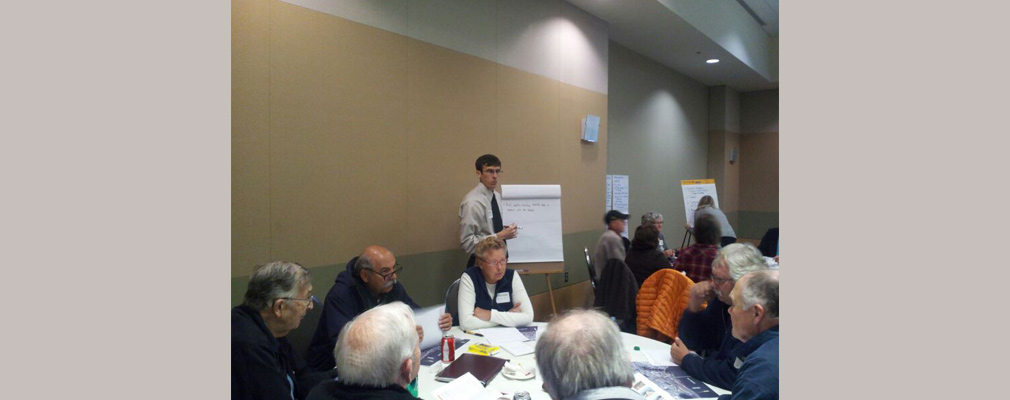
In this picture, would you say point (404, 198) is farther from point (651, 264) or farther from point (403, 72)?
point (651, 264)

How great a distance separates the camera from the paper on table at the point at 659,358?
216 centimetres

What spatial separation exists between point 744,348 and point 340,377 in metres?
1.35

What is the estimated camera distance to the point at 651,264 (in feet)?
12.0

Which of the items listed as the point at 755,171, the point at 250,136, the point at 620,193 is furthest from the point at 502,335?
the point at 755,171

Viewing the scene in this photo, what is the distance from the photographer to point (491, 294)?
114 inches

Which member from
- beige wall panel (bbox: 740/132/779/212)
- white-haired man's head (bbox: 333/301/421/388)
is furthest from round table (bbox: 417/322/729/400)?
beige wall panel (bbox: 740/132/779/212)

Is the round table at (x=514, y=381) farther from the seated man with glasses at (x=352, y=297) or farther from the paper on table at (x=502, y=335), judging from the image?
the seated man with glasses at (x=352, y=297)

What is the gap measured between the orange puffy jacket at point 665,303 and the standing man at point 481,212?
114 centimetres

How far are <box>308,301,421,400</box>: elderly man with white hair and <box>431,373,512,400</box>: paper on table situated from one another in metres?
0.34

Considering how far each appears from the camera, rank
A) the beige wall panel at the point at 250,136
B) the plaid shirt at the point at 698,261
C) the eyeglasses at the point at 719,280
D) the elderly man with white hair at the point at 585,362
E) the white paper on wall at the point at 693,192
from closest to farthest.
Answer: the elderly man with white hair at the point at 585,362 < the eyeglasses at the point at 719,280 < the beige wall panel at the point at 250,136 < the plaid shirt at the point at 698,261 < the white paper on wall at the point at 693,192

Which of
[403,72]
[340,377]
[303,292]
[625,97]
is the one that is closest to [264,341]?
[303,292]

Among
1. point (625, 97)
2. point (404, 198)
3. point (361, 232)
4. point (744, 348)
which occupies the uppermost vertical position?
point (625, 97)

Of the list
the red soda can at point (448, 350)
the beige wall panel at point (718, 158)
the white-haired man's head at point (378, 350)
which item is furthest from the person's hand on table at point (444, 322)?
the beige wall panel at point (718, 158)

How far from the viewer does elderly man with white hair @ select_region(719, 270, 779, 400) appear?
148cm
